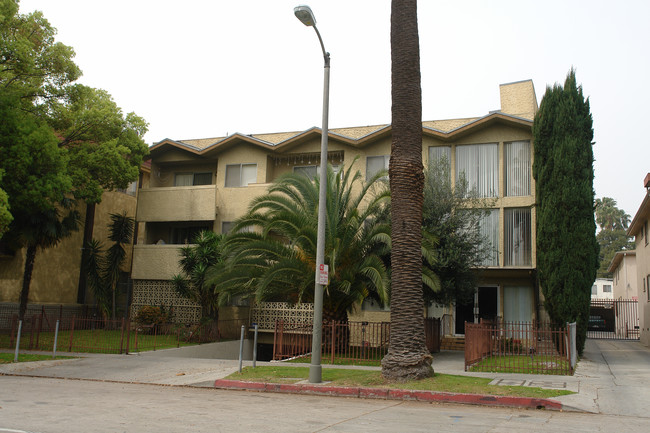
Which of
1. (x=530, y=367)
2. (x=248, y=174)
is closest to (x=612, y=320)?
(x=248, y=174)

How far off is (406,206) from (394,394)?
4137 millimetres

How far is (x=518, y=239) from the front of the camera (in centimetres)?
2333

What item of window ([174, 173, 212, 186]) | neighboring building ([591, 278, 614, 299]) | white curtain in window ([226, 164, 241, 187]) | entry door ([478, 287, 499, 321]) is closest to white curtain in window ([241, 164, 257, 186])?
white curtain in window ([226, 164, 241, 187])

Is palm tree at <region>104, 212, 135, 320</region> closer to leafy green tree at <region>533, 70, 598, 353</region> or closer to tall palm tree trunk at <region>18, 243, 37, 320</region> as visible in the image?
tall palm tree trunk at <region>18, 243, 37, 320</region>

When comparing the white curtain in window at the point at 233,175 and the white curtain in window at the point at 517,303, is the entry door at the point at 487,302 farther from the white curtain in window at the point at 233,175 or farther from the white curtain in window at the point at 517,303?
the white curtain in window at the point at 233,175

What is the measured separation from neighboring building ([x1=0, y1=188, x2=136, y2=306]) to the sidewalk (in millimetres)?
9739

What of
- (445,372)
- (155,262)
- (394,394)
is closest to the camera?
(394,394)

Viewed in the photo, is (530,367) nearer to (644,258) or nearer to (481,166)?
(481,166)

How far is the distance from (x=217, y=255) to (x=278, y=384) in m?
11.9

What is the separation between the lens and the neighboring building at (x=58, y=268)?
1031 inches

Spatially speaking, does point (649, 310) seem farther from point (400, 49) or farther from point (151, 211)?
point (151, 211)

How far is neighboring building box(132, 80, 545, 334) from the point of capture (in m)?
23.7

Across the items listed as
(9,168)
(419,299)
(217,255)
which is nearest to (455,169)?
(217,255)

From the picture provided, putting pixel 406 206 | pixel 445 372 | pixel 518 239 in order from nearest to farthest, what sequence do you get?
pixel 406 206, pixel 445 372, pixel 518 239
